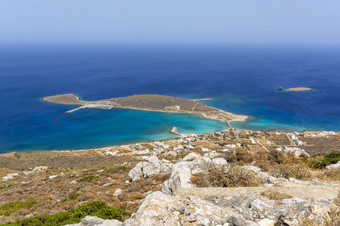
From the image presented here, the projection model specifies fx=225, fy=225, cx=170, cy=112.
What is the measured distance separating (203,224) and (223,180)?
6.57 metres

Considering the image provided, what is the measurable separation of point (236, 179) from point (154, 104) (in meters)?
90.0

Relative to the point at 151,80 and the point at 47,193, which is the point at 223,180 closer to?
the point at 47,193

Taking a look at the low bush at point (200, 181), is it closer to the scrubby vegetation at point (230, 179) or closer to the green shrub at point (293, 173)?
the scrubby vegetation at point (230, 179)

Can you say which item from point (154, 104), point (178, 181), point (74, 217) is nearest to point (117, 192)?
point (74, 217)

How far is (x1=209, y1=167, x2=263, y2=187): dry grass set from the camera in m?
13.5

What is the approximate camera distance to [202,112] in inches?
3706

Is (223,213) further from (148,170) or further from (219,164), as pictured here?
(148,170)

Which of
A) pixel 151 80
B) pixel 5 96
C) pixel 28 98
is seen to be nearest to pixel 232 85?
pixel 151 80

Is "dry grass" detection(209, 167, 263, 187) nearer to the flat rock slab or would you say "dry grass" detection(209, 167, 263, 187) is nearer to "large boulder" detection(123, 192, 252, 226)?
the flat rock slab

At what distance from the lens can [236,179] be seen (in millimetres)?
13508

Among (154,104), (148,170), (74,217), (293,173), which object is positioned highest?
(293,173)

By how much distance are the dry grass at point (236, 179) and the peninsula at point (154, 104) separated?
245 ft

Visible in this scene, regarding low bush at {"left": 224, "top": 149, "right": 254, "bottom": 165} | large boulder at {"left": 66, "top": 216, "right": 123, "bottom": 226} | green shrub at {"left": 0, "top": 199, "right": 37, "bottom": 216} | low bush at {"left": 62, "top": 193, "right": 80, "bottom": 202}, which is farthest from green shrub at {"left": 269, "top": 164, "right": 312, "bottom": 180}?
green shrub at {"left": 0, "top": 199, "right": 37, "bottom": 216}

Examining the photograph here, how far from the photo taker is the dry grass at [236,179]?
13492 mm
